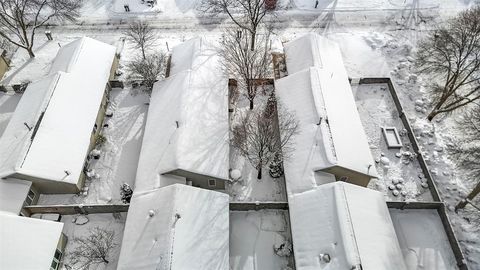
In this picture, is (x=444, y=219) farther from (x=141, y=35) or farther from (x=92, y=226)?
(x=141, y=35)

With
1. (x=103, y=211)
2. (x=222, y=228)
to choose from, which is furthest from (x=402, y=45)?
(x=103, y=211)

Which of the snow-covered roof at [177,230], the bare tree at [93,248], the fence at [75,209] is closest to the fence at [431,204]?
the snow-covered roof at [177,230]

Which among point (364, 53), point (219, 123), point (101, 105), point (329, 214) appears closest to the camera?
point (329, 214)

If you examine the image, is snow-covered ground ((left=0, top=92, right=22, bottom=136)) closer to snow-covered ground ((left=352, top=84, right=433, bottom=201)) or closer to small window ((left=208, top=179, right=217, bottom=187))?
small window ((left=208, top=179, right=217, bottom=187))

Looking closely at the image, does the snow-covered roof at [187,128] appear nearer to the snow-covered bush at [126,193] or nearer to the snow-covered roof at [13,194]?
the snow-covered bush at [126,193]

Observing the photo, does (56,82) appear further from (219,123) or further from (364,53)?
(364,53)
